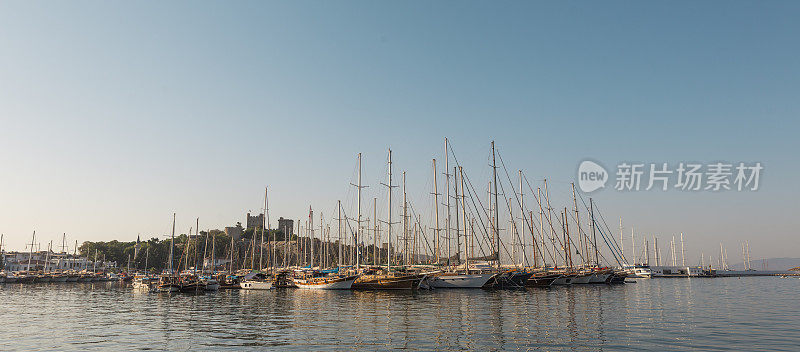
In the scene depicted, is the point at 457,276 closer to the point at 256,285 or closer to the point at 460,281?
the point at 460,281

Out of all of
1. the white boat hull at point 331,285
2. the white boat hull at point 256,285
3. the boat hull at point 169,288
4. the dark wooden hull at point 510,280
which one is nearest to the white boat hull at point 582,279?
the dark wooden hull at point 510,280

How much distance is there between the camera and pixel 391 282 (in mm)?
72250

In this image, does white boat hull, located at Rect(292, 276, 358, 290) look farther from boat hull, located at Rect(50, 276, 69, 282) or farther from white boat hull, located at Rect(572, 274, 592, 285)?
boat hull, located at Rect(50, 276, 69, 282)

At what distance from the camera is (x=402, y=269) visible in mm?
77750

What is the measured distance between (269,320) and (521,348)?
2213 cm

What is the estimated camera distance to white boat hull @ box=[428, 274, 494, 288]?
74938mm

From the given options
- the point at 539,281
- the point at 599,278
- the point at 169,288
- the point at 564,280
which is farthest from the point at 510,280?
the point at 169,288

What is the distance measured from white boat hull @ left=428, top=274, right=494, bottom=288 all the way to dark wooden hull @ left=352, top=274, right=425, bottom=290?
6342mm

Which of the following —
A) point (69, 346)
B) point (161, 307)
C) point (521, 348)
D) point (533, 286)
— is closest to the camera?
point (521, 348)

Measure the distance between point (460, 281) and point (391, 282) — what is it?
38.6 ft

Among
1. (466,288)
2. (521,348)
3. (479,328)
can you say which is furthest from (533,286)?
(521,348)

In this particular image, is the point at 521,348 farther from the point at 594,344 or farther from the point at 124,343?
the point at 124,343

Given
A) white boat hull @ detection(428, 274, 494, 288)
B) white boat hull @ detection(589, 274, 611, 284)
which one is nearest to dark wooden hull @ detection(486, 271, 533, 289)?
white boat hull @ detection(428, 274, 494, 288)

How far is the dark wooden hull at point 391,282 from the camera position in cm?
7144
